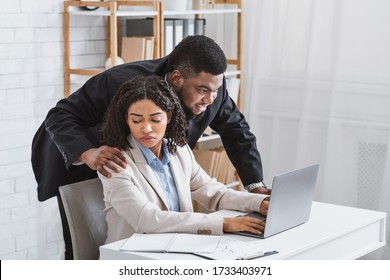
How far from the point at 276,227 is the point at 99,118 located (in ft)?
2.70

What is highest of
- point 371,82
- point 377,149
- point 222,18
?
point 222,18

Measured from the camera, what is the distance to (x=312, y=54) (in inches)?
161

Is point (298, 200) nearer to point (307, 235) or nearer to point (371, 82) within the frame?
point (307, 235)

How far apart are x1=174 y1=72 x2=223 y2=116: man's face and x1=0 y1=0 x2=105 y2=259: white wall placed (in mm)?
1402

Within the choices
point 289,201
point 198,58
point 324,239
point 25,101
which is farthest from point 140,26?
point 324,239

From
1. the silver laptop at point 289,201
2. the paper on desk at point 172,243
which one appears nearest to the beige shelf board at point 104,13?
the silver laptop at point 289,201

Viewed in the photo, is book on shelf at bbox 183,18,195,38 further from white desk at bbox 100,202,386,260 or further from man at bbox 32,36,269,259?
white desk at bbox 100,202,386,260

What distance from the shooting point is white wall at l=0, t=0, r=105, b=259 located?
11.5 feet

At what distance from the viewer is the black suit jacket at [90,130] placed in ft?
8.01

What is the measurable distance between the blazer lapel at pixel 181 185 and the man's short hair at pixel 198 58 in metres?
0.30

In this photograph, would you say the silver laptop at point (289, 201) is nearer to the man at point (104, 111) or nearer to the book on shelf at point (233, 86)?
the man at point (104, 111)
